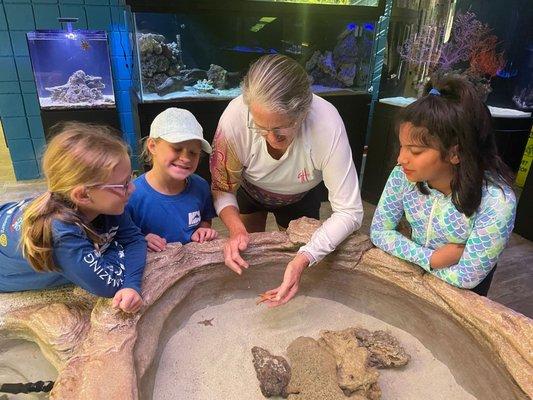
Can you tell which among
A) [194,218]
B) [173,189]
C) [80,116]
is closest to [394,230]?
[194,218]

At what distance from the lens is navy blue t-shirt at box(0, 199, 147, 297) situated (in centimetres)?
131

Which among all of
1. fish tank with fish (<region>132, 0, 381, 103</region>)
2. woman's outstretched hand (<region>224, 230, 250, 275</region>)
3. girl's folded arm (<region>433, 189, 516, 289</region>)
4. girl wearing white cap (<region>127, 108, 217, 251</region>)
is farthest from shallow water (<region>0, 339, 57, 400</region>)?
fish tank with fish (<region>132, 0, 381, 103</region>)

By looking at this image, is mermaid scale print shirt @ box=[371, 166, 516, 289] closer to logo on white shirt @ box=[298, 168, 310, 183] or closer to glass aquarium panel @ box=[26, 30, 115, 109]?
→ logo on white shirt @ box=[298, 168, 310, 183]

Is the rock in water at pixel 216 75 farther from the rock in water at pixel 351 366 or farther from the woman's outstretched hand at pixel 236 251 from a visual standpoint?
the rock in water at pixel 351 366

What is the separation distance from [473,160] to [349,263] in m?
0.67

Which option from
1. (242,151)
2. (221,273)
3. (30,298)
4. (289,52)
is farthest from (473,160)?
(289,52)

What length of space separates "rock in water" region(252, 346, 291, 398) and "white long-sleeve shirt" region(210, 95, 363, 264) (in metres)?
0.42

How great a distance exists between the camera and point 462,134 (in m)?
1.46

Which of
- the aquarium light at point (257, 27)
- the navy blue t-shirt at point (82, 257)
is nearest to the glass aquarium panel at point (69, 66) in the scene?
the aquarium light at point (257, 27)

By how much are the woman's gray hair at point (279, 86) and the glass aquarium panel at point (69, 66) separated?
2695 mm

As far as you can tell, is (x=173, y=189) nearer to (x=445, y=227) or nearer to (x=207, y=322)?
(x=207, y=322)

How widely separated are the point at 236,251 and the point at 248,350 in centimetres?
41

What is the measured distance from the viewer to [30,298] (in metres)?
1.57

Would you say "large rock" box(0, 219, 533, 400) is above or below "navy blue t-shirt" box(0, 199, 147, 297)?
below
